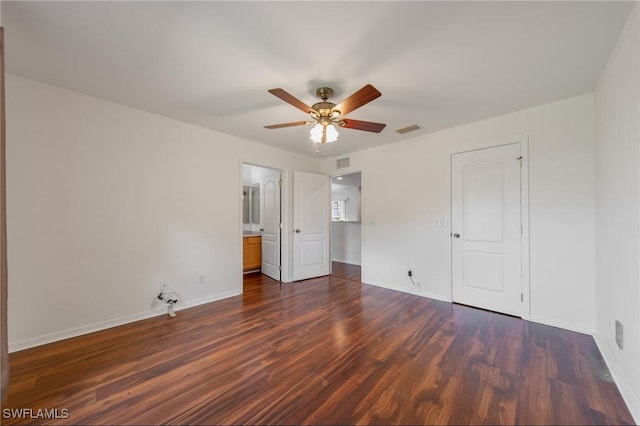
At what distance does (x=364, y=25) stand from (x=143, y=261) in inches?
129

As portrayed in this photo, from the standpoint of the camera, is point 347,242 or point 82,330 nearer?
point 82,330

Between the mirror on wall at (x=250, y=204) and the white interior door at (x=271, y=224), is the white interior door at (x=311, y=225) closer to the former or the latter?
the white interior door at (x=271, y=224)

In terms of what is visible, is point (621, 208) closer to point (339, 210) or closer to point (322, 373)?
point (322, 373)

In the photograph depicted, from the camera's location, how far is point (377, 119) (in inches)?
122

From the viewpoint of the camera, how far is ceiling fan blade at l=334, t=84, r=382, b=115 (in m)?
1.88

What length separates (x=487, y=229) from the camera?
10.3 feet

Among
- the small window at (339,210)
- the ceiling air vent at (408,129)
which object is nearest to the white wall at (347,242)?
the small window at (339,210)

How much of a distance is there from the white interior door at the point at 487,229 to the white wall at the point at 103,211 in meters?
3.31

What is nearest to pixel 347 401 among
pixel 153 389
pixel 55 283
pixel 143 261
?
pixel 153 389

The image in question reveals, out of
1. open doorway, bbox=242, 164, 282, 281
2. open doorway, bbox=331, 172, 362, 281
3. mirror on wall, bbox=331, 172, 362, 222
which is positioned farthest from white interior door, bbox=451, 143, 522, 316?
mirror on wall, bbox=331, 172, 362, 222

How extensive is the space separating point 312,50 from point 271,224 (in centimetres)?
347

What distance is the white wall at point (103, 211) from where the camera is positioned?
224cm

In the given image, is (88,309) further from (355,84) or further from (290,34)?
(355,84)

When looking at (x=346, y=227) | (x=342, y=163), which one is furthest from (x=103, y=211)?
(x=346, y=227)
